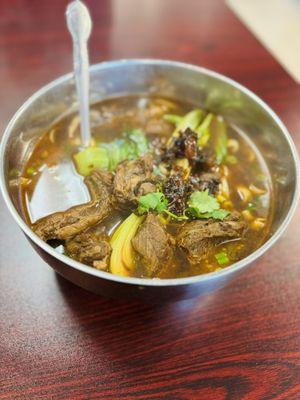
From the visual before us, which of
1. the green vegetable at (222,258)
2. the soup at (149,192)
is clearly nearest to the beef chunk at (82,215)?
the soup at (149,192)

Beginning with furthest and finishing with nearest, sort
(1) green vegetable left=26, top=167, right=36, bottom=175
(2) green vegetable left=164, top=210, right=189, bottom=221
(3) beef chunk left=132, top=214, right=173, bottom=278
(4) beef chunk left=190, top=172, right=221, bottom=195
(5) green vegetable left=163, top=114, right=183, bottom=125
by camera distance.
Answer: (5) green vegetable left=163, top=114, right=183, bottom=125 → (1) green vegetable left=26, top=167, right=36, bottom=175 → (4) beef chunk left=190, top=172, right=221, bottom=195 → (2) green vegetable left=164, top=210, right=189, bottom=221 → (3) beef chunk left=132, top=214, right=173, bottom=278

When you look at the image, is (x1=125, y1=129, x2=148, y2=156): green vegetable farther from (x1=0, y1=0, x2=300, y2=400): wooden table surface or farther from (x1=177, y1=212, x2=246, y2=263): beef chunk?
(x1=0, y1=0, x2=300, y2=400): wooden table surface

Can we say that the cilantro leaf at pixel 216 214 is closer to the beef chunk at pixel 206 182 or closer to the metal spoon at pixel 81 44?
the beef chunk at pixel 206 182

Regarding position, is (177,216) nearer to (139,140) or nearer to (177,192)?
(177,192)

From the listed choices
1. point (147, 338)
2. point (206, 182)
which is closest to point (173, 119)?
point (206, 182)

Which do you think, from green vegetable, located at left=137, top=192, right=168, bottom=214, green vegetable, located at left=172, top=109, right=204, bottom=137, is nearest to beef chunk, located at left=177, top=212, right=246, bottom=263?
green vegetable, located at left=137, top=192, right=168, bottom=214
